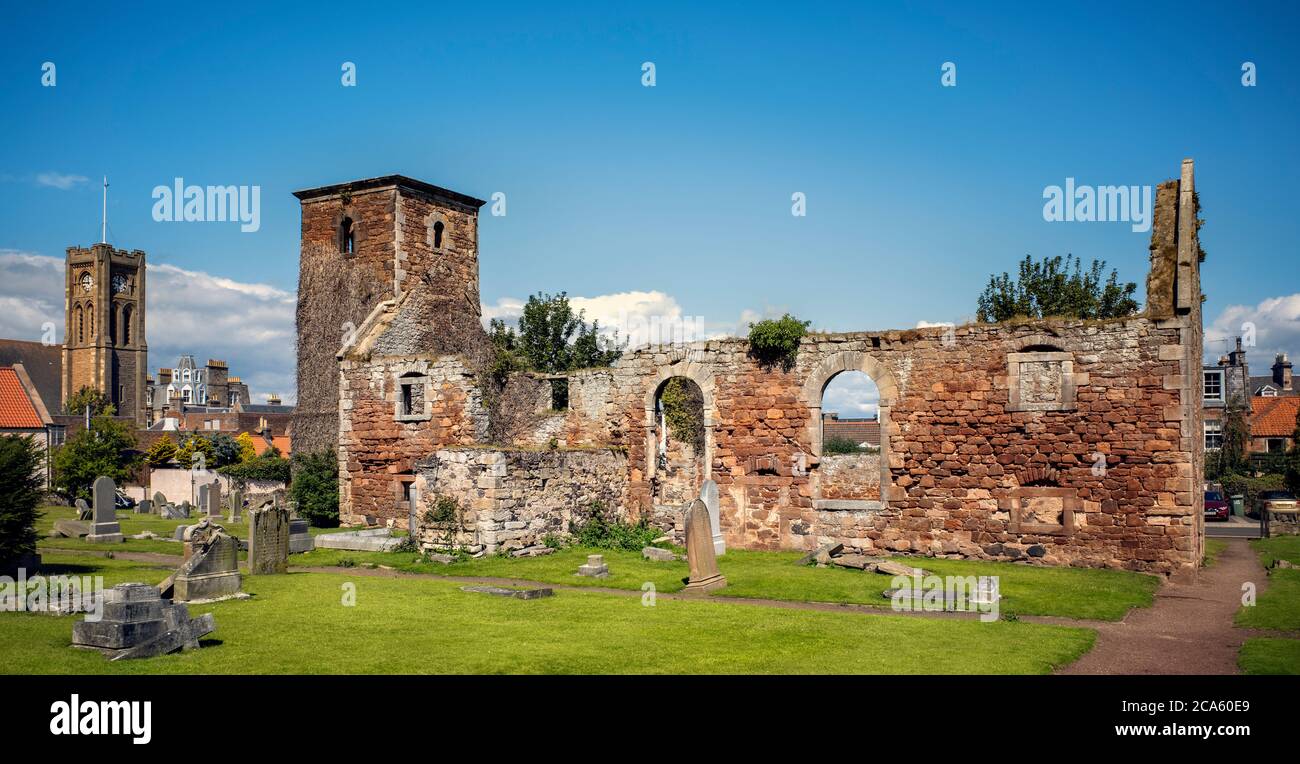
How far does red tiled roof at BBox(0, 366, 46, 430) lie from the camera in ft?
149

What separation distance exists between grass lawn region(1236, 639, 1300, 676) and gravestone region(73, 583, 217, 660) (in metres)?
11.8

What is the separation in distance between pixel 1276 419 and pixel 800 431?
1714 inches

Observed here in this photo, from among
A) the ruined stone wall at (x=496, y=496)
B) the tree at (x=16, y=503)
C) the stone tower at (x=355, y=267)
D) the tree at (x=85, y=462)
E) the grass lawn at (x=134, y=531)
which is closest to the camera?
the tree at (x=16, y=503)

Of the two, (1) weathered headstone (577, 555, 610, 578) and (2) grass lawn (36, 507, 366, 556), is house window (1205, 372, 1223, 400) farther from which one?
(2) grass lawn (36, 507, 366, 556)

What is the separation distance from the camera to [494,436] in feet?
80.4

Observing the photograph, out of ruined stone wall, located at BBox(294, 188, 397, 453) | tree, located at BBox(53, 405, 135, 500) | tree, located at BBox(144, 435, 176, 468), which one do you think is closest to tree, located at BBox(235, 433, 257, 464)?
tree, located at BBox(144, 435, 176, 468)

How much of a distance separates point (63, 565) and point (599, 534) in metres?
10.8

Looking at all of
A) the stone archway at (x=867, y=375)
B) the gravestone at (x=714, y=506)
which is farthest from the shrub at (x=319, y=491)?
the stone archway at (x=867, y=375)

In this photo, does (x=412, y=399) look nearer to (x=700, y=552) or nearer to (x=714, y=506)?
(x=714, y=506)

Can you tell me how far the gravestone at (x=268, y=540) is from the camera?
16.3 m

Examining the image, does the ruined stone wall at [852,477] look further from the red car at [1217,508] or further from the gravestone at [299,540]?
the red car at [1217,508]

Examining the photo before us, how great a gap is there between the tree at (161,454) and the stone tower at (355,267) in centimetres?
2431
